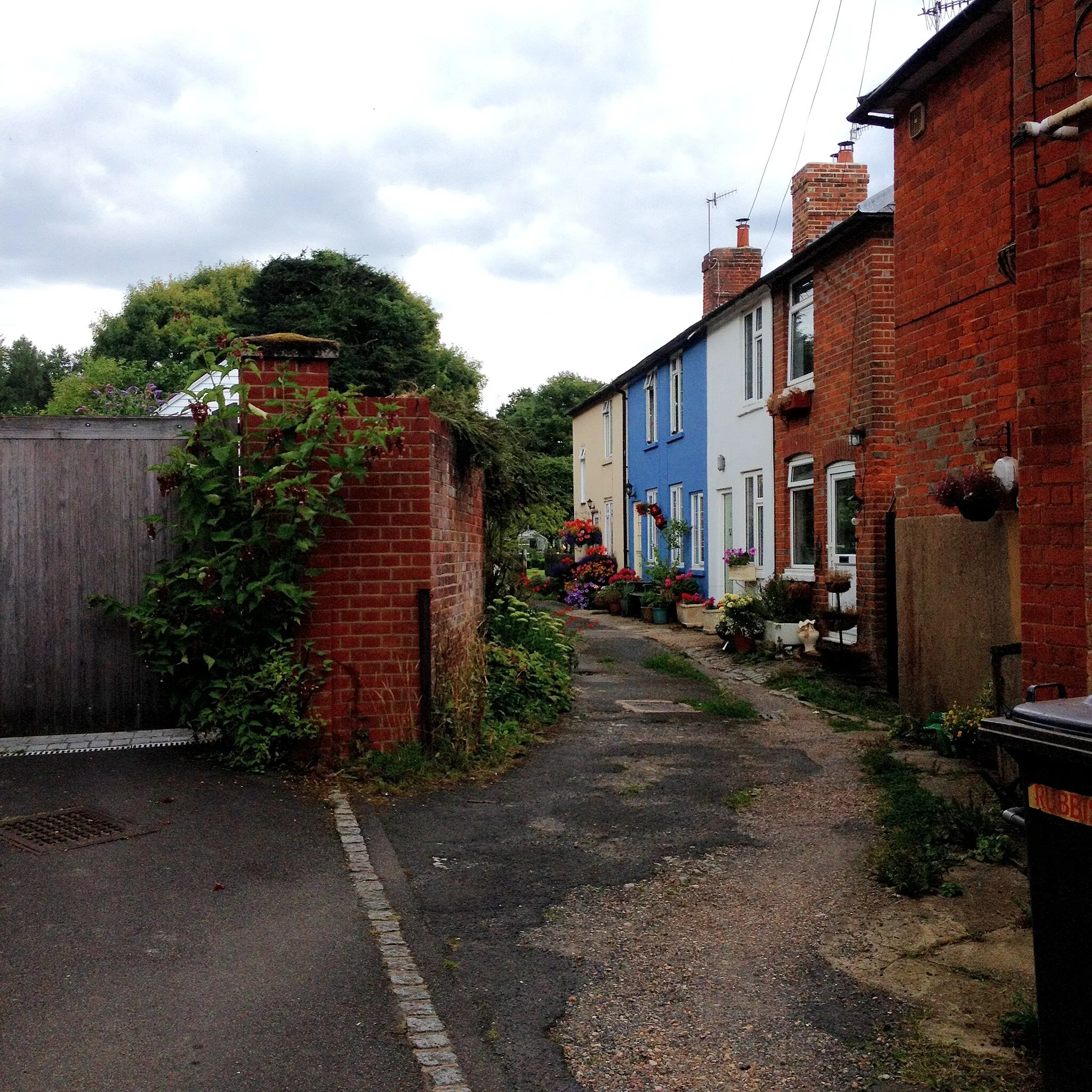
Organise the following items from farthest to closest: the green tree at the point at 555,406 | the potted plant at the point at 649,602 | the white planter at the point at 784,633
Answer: the green tree at the point at 555,406, the potted plant at the point at 649,602, the white planter at the point at 784,633

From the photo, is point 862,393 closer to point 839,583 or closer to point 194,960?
point 839,583

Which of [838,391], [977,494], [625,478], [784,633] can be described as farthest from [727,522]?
[977,494]

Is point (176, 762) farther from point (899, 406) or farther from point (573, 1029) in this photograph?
point (899, 406)

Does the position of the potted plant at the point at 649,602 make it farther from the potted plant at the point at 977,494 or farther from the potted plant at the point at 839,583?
the potted plant at the point at 977,494

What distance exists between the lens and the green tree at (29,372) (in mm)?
54438

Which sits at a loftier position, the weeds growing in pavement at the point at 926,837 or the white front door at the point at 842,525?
the white front door at the point at 842,525

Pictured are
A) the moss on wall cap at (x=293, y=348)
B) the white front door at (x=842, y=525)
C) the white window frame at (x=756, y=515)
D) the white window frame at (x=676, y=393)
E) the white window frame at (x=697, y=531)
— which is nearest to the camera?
the moss on wall cap at (x=293, y=348)

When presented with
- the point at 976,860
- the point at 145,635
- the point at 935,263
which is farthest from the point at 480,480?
the point at 976,860

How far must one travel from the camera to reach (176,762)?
662cm

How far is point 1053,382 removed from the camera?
525 cm

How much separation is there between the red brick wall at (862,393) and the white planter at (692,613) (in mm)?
5083

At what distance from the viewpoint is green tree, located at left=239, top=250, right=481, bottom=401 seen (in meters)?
32.0

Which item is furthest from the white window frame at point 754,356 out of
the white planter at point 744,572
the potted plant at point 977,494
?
the potted plant at point 977,494

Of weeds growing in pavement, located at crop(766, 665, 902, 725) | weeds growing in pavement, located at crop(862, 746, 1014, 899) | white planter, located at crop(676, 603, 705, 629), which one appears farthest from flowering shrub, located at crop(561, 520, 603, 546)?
weeds growing in pavement, located at crop(862, 746, 1014, 899)
